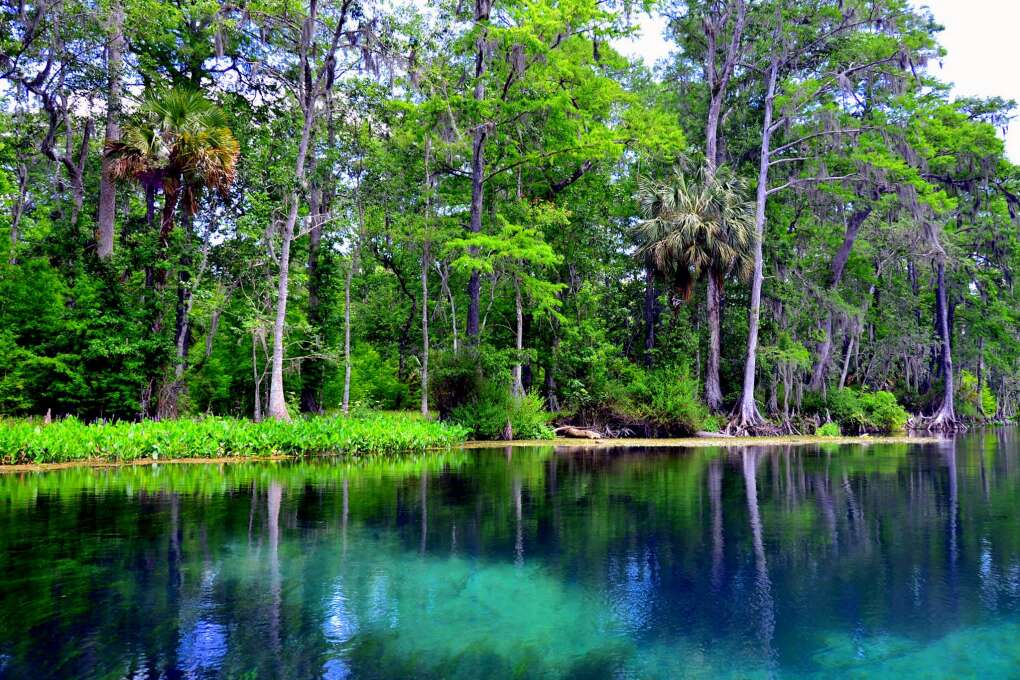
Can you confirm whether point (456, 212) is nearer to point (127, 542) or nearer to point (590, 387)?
point (590, 387)

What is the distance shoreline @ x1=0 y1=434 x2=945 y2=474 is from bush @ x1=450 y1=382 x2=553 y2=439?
485 millimetres

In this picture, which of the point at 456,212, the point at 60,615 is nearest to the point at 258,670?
the point at 60,615

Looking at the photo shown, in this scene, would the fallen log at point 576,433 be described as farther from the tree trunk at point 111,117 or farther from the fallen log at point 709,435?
the tree trunk at point 111,117

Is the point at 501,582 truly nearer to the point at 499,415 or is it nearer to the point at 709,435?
the point at 499,415

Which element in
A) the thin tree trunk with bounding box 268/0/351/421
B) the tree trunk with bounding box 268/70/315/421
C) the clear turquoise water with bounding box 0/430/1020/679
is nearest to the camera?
the clear turquoise water with bounding box 0/430/1020/679

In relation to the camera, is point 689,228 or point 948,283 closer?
point 689,228

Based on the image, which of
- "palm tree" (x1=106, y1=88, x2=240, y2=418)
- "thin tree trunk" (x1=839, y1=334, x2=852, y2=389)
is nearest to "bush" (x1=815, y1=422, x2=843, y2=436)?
"thin tree trunk" (x1=839, y1=334, x2=852, y2=389)

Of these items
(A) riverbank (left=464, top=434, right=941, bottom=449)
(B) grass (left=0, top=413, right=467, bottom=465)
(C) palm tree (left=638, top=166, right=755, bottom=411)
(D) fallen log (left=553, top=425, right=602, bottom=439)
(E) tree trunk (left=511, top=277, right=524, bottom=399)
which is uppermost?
(C) palm tree (left=638, top=166, right=755, bottom=411)

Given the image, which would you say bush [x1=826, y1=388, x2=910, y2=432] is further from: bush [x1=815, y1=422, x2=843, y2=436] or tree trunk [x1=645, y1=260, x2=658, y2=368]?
tree trunk [x1=645, y1=260, x2=658, y2=368]

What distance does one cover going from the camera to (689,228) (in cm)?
2731

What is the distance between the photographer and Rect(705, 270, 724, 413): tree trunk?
29688 mm

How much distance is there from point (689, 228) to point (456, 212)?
10237 mm

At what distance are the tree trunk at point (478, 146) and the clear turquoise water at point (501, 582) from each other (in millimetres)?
13023

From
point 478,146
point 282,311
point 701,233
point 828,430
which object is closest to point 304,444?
point 282,311
